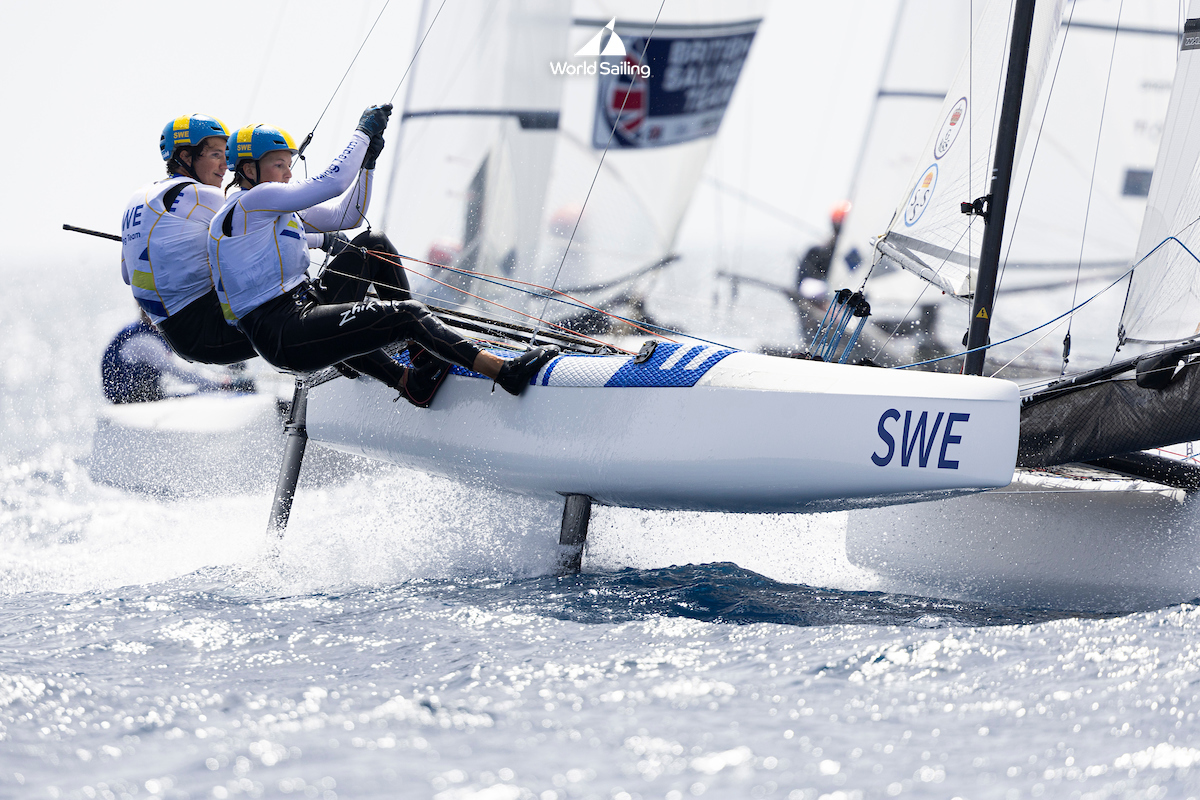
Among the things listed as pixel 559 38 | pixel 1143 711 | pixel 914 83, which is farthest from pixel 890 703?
pixel 914 83

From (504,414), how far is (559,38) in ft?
14.3

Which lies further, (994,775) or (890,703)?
(890,703)

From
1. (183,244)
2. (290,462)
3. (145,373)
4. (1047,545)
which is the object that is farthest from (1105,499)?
(145,373)

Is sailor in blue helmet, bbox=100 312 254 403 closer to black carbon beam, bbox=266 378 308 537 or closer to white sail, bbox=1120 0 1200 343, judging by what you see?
black carbon beam, bbox=266 378 308 537

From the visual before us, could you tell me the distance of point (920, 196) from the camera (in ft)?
12.3

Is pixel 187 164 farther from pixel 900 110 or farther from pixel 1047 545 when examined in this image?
pixel 900 110

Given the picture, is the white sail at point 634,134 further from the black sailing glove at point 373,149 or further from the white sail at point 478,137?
the black sailing glove at point 373,149

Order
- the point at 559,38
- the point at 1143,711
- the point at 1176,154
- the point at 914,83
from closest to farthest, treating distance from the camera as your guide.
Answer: the point at 1143,711
the point at 1176,154
the point at 559,38
the point at 914,83

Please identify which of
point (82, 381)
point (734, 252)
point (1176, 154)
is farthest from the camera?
point (82, 381)

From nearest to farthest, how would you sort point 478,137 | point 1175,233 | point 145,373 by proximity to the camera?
point 1175,233 → point 478,137 → point 145,373

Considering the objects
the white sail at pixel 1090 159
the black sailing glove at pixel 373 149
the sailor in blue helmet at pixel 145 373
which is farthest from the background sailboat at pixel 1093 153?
the sailor in blue helmet at pixel 145 373

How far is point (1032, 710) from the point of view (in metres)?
1.46

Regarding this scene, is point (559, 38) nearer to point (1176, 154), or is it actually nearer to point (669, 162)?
point (669, 162)

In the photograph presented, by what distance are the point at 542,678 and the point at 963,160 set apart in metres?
2.71
